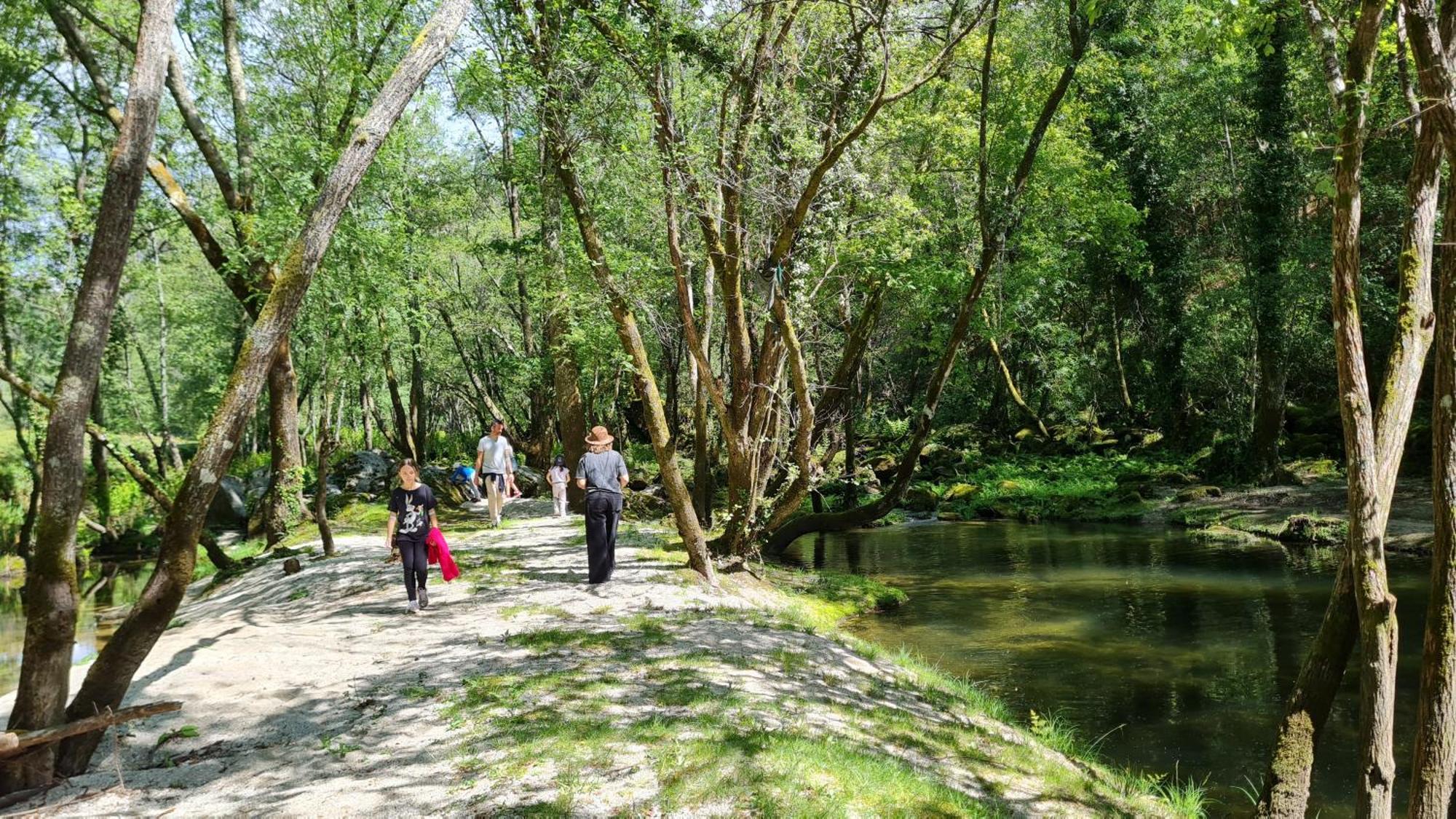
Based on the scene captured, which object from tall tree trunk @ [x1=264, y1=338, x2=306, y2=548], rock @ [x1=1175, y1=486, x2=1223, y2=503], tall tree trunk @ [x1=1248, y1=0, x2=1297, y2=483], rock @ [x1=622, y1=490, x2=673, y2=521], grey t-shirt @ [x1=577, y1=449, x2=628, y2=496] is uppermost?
tall tree trunk @ [x1=1248, y1=0, x2=1297, y2=483]

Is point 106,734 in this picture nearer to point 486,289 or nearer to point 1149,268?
point 486,289

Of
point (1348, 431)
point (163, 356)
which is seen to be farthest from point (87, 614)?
point (1348, 431)

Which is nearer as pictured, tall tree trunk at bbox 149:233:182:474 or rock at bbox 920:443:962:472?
tall tree trunk at bbox 149:233:182:474

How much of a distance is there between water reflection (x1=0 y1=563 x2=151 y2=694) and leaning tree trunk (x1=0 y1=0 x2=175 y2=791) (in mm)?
4447

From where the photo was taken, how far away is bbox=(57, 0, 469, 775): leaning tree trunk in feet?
16.6

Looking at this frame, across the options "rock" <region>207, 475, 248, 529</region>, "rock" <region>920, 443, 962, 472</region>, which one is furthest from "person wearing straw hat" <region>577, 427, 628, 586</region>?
"rock" <region>920, 443, 962, 472</region>

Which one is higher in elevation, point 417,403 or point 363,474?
point 417,403

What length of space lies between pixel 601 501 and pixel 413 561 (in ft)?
7.09

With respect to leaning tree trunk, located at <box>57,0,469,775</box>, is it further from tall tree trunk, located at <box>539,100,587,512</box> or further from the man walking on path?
the man walking on path

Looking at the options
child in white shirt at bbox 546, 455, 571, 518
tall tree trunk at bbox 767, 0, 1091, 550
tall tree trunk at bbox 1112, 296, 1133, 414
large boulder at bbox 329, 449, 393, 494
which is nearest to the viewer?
tall tree trunk at bbox 767, 0, 1091, 550

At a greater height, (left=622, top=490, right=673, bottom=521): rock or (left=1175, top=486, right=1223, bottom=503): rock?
(left=622, top=490, right=673, bottom=521): rock

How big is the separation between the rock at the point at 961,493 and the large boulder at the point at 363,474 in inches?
673

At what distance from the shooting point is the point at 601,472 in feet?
32.8

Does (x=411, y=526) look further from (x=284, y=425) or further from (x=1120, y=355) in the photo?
(x=1120, y=355)
